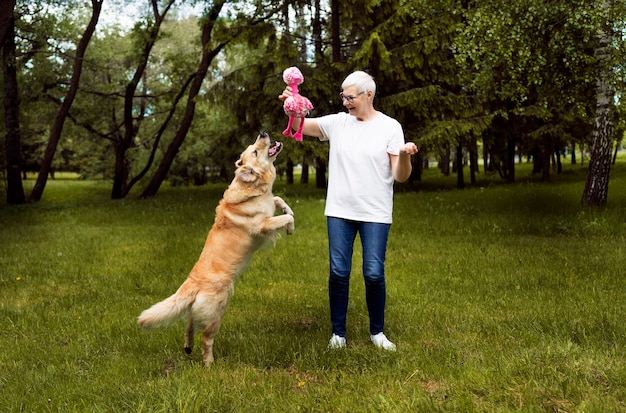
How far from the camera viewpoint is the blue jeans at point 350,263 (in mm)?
4713

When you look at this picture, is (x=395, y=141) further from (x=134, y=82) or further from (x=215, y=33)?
(x=134, y=82)

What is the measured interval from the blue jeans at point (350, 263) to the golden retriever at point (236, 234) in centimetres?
44

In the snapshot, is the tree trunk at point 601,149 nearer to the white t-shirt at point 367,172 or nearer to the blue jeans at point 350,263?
the white t-shirt at point 367,172

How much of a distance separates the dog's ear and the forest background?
7.35 metres

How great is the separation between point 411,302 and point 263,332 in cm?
191

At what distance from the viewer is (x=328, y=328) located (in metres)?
5.64

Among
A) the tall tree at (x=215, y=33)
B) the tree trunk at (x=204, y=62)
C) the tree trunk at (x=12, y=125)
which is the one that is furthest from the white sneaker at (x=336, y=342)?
the tree trunk at (x=12, y=125)

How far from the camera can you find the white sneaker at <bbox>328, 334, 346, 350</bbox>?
4.91 metres

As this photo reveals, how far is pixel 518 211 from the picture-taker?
13.3 metres

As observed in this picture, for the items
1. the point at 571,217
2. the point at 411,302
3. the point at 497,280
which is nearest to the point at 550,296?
the point at 497,280

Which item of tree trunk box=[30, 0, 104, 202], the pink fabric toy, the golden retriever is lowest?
the golden retriever

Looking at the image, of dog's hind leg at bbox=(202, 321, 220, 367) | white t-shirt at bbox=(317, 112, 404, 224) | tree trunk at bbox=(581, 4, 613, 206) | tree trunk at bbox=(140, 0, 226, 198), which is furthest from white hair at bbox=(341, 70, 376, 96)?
tree trunk at bbox=(140, 0, 226, 198)

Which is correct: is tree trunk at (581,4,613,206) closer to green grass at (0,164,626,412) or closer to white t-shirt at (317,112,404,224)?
green grass at (0,164,626,412)

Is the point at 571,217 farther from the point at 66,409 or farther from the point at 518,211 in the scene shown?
the point at 66,409
